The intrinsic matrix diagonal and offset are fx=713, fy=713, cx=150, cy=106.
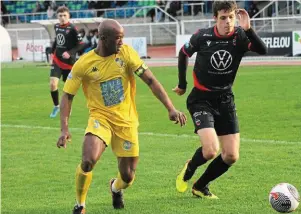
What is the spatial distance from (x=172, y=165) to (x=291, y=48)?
71.4 feet

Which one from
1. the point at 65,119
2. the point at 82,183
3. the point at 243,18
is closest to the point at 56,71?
the point at 243,18

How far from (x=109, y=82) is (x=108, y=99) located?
189mm

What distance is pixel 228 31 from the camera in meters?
8.02

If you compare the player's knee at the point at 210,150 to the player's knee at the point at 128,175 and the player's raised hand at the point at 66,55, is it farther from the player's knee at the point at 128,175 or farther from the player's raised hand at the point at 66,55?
Answer: the player's raised hand at the point at 66,55

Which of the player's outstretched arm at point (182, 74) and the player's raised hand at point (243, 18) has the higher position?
the player's raised hand at point (243, 18)

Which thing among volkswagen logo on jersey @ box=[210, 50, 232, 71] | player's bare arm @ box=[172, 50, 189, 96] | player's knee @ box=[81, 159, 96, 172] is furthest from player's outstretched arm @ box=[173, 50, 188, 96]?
player's knee @ box=[81, 159, 96, 172]

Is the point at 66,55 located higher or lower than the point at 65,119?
lower

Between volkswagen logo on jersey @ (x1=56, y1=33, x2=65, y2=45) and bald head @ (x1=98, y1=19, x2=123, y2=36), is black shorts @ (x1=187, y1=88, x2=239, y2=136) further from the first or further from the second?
volkswagen logo on jersey @ (x1=56, y1=33, x2=65, y2=45)

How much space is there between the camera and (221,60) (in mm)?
8094

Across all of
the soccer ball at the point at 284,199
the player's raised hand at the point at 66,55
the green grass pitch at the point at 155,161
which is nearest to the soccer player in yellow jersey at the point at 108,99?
the green grass pitch at the point at 155,161

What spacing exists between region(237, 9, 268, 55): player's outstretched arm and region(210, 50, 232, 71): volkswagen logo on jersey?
0.28 meters

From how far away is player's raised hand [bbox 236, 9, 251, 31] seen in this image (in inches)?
313

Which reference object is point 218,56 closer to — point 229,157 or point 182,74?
point 182,74

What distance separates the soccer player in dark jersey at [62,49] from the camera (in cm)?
1695
